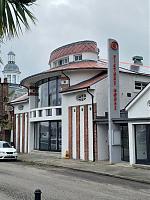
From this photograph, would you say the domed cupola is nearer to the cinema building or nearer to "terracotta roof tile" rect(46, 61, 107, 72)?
the cinema building

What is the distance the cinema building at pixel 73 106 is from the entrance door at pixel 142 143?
101cm

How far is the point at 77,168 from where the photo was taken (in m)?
18.2

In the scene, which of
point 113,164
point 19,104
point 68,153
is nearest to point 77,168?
point 113,164

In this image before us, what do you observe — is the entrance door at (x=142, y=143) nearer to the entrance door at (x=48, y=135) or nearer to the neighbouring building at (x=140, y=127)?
the neighbouring building at (x=140, y=127)

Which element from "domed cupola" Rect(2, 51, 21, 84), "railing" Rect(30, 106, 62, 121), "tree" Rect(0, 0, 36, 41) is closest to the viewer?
"tree" Rect(0, 0, 36, 41)

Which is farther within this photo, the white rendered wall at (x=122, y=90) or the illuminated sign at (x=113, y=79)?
the white rendered wall at (x=122, y=90)

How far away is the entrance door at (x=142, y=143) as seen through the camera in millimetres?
18203

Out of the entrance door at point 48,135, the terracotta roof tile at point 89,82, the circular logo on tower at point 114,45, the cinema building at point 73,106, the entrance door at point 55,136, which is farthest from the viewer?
the entrance door at point 48,135

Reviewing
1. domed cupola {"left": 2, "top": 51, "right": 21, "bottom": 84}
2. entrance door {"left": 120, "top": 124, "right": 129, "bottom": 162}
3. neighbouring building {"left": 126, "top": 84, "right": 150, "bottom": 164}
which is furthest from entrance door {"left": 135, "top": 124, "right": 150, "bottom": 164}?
domed cupola {"left": 2, "top": 51, "right": 21, "bottom": 84}

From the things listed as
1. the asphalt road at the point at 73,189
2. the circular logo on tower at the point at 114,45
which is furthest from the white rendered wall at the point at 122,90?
the asphalt road at the point at 73,189

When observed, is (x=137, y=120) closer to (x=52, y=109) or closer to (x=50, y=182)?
(x=50, y=182)

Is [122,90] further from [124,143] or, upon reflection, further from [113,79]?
[124,143]

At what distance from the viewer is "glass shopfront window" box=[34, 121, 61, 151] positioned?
26.3 metres

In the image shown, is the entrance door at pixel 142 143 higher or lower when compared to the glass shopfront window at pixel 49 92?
lower
